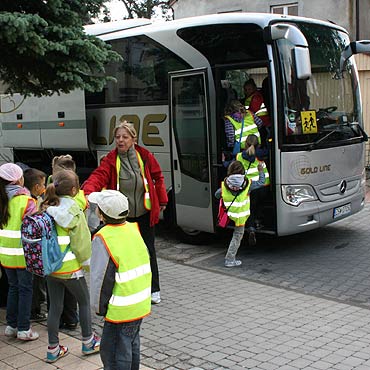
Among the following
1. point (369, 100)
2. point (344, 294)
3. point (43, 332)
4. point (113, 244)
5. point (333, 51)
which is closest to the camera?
point (113, 244)

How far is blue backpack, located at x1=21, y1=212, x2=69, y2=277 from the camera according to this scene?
4.37 metres

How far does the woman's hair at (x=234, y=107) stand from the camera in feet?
25.8

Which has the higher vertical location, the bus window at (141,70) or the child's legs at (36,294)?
the bus window at (141,70)

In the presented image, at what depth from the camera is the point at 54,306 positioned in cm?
457

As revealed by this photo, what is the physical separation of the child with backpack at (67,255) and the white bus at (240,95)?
3597 mm

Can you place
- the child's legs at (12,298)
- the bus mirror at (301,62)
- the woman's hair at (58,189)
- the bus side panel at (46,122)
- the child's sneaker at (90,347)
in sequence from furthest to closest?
1. the bus side panel at (46,122)
2. the bus mirror at (301,62)
3. the child's legs at (12,298)
4. the child's sneaker at (90,347)
5. the woman's hair at (58,189)

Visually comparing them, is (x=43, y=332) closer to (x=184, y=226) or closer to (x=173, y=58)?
(x=184, y=226)

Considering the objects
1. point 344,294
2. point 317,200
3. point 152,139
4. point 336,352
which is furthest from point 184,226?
point 336,352

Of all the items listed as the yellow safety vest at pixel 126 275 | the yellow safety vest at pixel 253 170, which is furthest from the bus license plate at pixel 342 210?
the yellow safety vest at pixel 126 275

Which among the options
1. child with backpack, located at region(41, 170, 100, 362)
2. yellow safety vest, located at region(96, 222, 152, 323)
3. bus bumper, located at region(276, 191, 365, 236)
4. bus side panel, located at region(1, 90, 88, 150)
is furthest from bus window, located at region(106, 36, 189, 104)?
yellow safety vest, located at region(96, 222, 152, 323)

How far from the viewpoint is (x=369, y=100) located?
51.2ft

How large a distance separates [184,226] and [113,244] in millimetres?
4985

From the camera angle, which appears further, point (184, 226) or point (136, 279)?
point (184, 226)

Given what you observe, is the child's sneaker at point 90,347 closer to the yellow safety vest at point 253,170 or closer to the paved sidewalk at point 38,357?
the paved sidewalk at point 38,357
